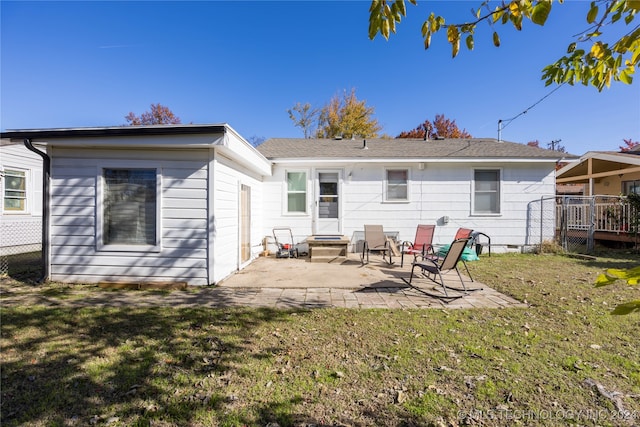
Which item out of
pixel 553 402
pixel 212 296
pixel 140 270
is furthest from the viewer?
pixel 140 270

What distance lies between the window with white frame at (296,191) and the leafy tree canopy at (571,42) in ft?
24.6

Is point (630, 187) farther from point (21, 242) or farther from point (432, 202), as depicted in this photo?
point (21, 242)

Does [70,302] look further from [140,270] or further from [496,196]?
[496,196]

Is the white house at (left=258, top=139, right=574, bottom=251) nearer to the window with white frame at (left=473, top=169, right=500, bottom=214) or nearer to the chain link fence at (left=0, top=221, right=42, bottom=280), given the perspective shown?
the window with white frame at (left=473, top=169, right=500, bottom=214)

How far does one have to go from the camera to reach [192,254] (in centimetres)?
545

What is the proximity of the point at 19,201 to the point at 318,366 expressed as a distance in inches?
508

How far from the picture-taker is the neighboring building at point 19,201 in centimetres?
903

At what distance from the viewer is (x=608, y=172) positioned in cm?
1188

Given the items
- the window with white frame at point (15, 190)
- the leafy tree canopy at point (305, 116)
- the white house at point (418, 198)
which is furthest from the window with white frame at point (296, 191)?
the leafy tree canopy at point (305, 116)

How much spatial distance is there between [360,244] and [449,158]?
13.6 feet

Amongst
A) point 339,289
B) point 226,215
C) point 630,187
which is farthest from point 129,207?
point 630,187

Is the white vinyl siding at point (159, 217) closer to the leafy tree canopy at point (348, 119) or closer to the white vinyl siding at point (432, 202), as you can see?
the white vinyl siding at point (432, 202)

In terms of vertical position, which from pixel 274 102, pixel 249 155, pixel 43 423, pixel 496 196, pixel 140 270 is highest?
pixel 274 102

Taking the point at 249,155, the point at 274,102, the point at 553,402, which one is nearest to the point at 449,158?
the point at 249,155
